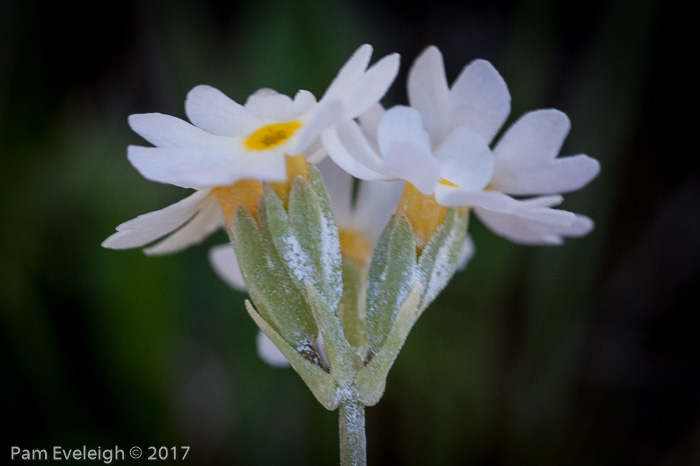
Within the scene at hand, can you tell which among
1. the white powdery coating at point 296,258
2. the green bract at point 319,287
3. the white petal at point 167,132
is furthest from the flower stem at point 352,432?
the white petal at point 167,132

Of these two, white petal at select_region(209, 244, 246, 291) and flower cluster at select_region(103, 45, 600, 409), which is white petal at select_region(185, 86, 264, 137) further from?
white petal at select_region(209, 244, 246, 291)

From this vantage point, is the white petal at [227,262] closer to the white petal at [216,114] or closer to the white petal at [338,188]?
the white petal at [338,188]

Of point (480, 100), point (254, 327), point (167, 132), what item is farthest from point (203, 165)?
point (254, 327)

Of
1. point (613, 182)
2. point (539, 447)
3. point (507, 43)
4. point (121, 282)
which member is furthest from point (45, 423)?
point (507, 43)

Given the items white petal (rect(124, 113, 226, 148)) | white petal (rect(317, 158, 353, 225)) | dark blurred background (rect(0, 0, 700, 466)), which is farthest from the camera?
dark blurred background (rect(0, 0, 700, 466))

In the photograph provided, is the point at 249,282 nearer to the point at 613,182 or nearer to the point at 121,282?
the point at 121,282

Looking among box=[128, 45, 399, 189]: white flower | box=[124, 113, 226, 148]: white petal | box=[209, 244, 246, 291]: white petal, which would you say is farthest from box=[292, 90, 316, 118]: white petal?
box=[209, 244, 246, 291]: white petal
